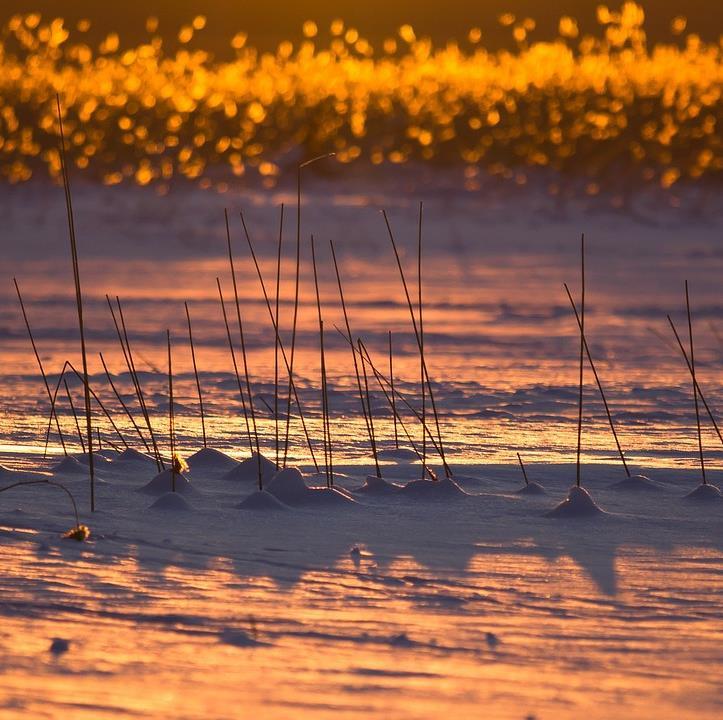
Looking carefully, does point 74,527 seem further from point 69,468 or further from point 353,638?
point 353,638

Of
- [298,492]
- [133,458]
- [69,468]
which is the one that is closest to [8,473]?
[69,468]

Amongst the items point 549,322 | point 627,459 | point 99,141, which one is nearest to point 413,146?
point 99,141

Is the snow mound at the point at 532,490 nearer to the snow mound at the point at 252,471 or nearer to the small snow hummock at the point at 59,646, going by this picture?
the snow mound at the point at 252,471

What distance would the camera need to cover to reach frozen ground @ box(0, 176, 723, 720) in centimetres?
158

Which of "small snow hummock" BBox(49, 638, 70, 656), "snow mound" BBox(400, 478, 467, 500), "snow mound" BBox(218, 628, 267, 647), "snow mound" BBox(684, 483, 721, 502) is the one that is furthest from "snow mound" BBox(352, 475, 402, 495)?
"small snow hummock" BBox(49, 638, 70, 656)

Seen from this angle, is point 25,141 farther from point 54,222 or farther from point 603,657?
point 603,657

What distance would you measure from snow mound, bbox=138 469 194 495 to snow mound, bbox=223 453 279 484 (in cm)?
13

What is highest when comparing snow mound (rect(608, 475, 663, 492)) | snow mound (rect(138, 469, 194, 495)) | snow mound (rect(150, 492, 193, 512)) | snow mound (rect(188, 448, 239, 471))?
snow mound (rect(150, 492, 193, 512))

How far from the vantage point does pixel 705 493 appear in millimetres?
2553

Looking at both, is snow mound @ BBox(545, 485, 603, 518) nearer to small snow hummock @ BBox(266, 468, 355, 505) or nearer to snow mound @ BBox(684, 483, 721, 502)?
snow mound @ BBox(684, 483, 721, 502)

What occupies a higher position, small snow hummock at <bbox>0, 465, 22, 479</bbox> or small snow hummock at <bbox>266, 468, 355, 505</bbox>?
small snow hummock at <bbox>266, 468, 355, 505</bbox>

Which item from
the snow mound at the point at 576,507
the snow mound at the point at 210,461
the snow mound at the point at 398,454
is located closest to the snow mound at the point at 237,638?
the snow mound at the point at 576,507

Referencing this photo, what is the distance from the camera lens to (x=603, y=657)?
1692 mm

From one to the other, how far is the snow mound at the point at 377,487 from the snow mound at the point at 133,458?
0.44 meters
